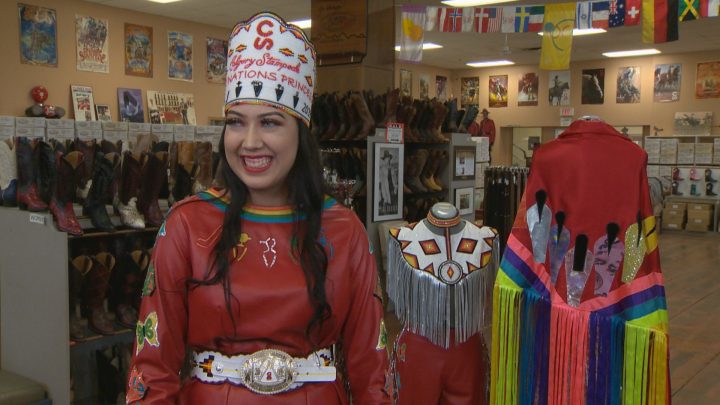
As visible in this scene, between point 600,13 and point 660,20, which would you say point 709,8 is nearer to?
point 660,20

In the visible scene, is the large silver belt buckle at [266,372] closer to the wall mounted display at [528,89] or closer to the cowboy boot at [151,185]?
the cowboy boot at [151,185]

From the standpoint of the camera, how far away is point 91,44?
8875 millimetres

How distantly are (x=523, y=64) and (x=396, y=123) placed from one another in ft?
33.9

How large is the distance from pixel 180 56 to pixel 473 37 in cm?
501

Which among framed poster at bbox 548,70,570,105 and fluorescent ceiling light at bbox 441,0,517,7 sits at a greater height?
fluorescent ceiling light at bbox 441,0,517,7

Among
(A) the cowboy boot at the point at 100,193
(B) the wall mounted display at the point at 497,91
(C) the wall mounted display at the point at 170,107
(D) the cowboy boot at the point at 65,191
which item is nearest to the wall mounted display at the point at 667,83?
(B) the wall mounted display at the point at 497,91

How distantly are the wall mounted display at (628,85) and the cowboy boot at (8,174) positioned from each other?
505 inches

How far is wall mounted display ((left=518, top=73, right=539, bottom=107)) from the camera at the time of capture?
14.6 meters

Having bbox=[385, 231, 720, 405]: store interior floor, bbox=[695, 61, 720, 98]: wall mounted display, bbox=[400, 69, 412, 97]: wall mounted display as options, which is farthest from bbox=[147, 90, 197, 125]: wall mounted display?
bbox=[695, 61, 720, 98]: wall mounted display

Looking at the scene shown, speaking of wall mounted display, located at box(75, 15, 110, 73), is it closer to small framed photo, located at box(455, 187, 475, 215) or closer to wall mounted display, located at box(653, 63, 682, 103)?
small framed photo, located at box(455, 187, 475, 215)

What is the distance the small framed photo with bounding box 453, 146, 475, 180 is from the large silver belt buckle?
4697 millimetres

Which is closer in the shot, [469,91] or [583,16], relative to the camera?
[583,16]

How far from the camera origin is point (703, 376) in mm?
4098

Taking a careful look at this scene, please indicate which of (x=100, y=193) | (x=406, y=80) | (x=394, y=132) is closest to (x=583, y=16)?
(x=394, y=132)
